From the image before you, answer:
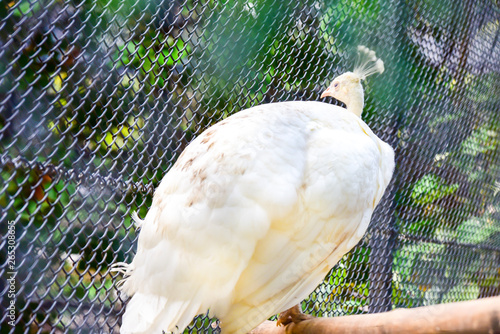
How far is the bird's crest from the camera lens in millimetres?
2229

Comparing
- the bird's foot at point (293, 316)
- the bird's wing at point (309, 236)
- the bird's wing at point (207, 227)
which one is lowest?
the bird's foot at point (293, 316)

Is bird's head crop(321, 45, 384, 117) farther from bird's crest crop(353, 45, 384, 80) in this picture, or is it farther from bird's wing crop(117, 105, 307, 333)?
bird's wing crop(117, 105, 307, 333)

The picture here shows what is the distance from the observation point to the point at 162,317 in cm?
123

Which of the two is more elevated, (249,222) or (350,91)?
(249,222)

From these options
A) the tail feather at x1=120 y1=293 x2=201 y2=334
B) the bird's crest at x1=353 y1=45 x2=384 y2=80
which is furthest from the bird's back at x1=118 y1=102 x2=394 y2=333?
the bird's crest at x1=353 y1=45 x2=384 y2=80

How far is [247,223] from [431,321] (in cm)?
47

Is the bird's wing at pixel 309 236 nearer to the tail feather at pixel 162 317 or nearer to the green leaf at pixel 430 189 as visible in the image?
the tail feather at pixel 162 317

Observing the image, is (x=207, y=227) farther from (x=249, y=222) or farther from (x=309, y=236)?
(x=309, y=236)

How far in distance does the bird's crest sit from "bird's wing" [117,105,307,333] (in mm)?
1069

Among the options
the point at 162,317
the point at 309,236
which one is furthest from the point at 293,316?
the point at 162,317

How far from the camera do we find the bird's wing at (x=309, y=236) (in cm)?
127

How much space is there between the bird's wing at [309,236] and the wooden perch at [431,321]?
152mm

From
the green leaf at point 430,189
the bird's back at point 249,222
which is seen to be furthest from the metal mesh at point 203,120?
the bird's back at point 249,222

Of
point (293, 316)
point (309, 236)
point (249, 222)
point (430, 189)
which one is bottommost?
point (430, 189)
